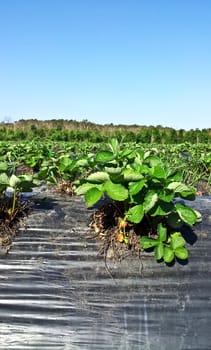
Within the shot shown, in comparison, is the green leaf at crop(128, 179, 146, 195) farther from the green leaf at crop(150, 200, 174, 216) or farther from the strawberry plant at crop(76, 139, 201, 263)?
the green leaf at crop(150, 200, 174, 216)

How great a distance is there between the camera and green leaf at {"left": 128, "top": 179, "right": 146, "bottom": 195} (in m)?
1.74

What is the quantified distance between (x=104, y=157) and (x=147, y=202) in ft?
1.18

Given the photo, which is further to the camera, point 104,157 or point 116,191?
point 104,157

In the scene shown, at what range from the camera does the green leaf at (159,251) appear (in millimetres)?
1765

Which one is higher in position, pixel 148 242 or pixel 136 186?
pixel 136 186

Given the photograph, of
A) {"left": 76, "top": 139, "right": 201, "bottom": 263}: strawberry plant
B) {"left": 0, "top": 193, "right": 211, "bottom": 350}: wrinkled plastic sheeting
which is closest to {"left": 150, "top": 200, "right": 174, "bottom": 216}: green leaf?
{"left": 76, "top": 139, "right": 201, "bottom": 263}: strawberry plant

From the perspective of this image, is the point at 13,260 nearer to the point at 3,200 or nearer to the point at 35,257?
the point at 35,257

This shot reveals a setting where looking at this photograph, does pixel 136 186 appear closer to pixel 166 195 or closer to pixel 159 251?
pixel 166 195

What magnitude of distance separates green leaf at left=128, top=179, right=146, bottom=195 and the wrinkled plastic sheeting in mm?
301

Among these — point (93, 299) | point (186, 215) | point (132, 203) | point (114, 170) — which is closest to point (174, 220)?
point (186, 215)

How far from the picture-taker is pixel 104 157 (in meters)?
1.97

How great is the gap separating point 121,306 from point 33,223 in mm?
559

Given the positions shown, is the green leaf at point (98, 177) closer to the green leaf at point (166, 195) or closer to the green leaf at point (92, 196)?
the green leaf at point (92, 196)

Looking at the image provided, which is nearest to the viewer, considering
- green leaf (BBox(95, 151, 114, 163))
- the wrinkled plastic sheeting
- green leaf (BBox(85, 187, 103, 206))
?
the wrinkled plastic sheeting
